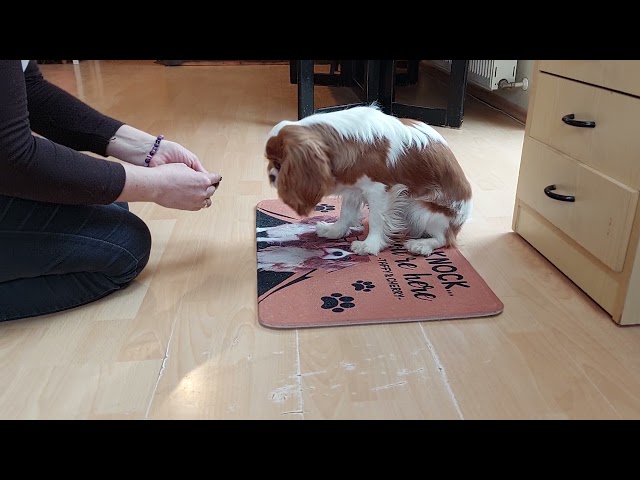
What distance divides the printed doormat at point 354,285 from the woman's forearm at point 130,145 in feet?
1.30

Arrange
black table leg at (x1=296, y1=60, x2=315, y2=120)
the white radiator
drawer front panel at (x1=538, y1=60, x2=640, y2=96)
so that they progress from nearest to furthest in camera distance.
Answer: drawer front panel at (x1=538, y1=60, x2=640, y2=96)
black table leg at (x1=296, y1=60, x2=315, y2=120)
the white radiator

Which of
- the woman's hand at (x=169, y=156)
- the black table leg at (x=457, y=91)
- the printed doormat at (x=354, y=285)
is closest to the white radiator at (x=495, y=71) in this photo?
the black table leg at (x=457, y=91)

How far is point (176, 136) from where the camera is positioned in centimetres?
273

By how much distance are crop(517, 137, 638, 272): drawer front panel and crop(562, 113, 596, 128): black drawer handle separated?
9 cm

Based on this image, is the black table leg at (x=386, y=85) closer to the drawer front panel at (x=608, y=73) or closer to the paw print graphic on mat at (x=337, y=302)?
the drawer front panel at (x=608, y=73)

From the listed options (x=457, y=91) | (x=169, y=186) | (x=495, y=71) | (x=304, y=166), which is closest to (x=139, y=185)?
(x=169, y=186)

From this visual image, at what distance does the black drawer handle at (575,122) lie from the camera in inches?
46.0

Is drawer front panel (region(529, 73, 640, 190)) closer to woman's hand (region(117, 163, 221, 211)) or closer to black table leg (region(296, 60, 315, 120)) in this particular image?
woman's hand (region(117, 163, 221, 211))

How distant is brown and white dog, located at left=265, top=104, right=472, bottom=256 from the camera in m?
1.34

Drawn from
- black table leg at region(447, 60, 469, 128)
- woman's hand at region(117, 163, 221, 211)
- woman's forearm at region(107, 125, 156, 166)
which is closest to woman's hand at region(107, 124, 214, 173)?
woman's forearm at region(107, 125, 156, 166)

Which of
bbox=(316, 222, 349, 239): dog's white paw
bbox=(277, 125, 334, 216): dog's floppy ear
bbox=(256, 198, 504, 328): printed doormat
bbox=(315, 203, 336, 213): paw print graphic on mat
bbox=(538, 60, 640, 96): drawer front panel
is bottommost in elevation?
bbox=(315, 203, 336, 213): paw print graphic on mat

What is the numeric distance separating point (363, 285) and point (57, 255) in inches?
26.8

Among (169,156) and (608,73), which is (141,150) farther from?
(608,73)

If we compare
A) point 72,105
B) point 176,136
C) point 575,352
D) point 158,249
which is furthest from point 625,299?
point 176,136
